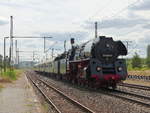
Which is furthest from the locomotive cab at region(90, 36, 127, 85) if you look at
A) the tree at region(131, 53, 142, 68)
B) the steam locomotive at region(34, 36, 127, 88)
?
the tree at region(131, 53, 142, 68)

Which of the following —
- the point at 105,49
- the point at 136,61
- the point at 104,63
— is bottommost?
the point at 104,63

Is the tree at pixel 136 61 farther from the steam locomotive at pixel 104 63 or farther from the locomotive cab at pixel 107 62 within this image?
the locomotive cab at pixel 107 62

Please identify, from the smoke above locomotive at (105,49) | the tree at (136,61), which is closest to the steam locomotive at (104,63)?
the smoke above locomotive at (105,49)

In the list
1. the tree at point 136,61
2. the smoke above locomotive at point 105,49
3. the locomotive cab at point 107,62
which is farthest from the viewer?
the tree at point 136,61

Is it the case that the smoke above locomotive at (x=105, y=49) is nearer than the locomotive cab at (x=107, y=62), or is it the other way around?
the locomotive cab at (x=107, y=62)

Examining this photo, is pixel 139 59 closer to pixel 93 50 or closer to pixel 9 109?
pixel 93 50

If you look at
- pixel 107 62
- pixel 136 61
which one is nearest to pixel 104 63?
pixel 107 62

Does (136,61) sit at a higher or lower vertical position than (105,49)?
higher

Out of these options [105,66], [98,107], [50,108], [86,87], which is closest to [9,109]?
[50,108]

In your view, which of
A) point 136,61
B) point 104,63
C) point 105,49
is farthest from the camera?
point 136,61

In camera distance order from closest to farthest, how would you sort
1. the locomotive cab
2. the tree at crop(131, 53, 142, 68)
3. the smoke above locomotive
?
the locomotive cab < the smoke above locomotive < the tree at crop(131, 53, 142, 68)

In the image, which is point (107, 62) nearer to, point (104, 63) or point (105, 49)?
point (104, 63)

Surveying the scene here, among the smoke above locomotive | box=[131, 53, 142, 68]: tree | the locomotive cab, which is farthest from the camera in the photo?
box=[131, 53, 142, 68]: tree

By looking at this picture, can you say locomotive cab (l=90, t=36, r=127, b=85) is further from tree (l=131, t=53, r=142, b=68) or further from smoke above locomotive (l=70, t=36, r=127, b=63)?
tree (l=131, t=53, r=142, b=68)
